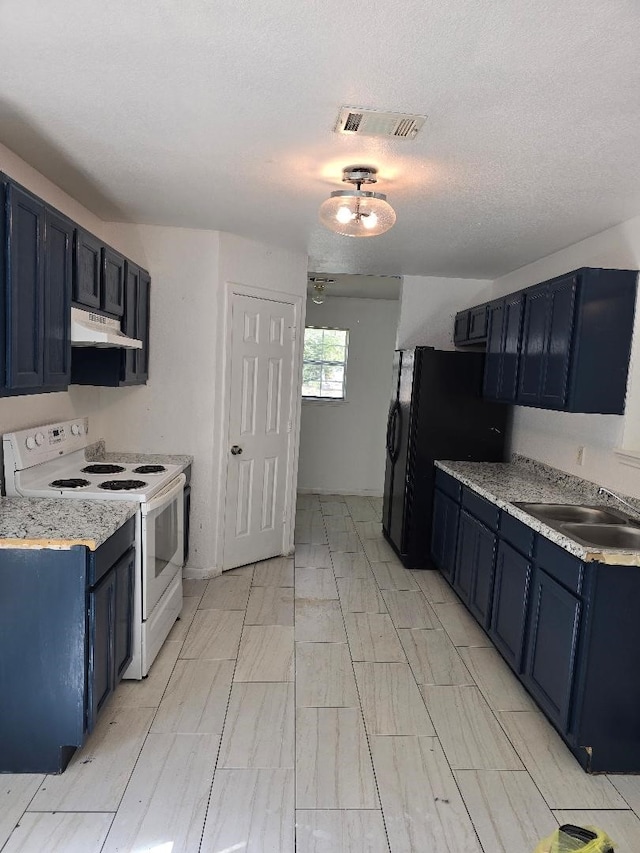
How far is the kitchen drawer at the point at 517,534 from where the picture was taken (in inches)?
106

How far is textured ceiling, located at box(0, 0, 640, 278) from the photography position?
1486 mm

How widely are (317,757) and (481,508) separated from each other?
166 centimetres

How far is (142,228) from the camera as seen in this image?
3.86 m

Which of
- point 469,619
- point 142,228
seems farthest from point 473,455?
point 142,228

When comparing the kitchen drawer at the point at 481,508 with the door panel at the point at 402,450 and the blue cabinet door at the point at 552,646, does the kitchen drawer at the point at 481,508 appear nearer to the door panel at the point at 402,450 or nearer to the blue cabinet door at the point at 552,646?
the blue cabinet door at the point at 552,646

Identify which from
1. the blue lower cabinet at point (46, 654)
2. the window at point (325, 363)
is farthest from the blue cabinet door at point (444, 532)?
the window at point (325, 363)

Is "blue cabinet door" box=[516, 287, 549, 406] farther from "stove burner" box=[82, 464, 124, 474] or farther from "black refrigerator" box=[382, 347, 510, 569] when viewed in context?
"stove burner" box=[82, 464, 124, 474]

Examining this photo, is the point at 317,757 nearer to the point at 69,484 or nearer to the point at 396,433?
the point at 69,484

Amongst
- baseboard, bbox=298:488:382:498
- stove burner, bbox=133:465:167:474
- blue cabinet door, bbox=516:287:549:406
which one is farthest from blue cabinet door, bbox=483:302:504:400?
baseboard, bbox=298:488:382:498

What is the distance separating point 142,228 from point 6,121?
167 centimetres

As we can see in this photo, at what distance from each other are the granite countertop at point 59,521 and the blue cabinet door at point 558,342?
7.22 feet

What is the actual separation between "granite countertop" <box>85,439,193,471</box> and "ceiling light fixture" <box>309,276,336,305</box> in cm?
245

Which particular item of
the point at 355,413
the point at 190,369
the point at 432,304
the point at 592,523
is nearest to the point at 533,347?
the point at 592,523

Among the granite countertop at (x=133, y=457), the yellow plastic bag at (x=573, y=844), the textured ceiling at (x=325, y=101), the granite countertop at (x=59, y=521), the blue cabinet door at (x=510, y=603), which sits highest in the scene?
the textured ceiling at (x=325, y=101)
